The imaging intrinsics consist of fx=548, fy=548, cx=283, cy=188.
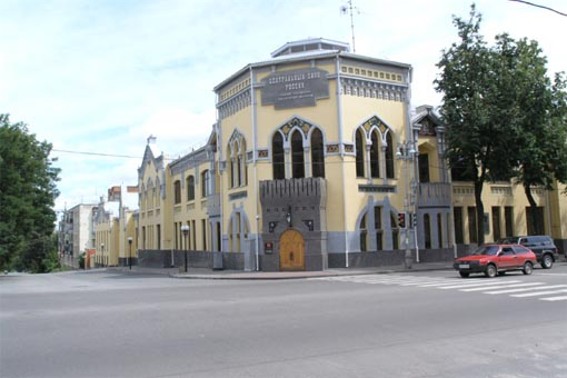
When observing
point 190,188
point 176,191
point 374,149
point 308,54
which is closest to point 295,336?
point 374,149

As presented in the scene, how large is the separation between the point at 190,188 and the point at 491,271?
29.0 metres

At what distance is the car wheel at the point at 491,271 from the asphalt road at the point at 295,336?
22.0ft

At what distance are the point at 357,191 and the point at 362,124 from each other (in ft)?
13.4

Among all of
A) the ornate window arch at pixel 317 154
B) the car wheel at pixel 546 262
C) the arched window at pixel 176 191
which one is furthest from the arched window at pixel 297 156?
the arched window at pixel 176 191

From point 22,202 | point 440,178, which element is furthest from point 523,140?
point 22,202

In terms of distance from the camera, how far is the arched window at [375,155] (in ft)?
111

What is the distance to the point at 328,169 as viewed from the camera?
3225 cm

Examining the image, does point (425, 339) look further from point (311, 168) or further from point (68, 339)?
point (311, 168)

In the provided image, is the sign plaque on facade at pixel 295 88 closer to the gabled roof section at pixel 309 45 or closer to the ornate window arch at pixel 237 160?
the ornate window arch at pixel 237 160

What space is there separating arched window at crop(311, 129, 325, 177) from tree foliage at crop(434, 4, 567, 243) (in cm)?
845

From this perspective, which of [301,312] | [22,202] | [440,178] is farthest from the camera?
[22,202]

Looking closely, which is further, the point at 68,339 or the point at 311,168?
the point at 311,168

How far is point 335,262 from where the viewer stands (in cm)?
3158

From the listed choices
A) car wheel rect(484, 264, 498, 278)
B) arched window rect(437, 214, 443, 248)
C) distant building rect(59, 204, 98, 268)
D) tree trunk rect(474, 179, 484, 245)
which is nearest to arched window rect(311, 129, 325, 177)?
arched window rect(437, 214, 443, 248)
